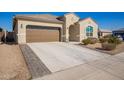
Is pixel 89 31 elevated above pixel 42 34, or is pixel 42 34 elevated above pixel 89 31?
pixel 89 31

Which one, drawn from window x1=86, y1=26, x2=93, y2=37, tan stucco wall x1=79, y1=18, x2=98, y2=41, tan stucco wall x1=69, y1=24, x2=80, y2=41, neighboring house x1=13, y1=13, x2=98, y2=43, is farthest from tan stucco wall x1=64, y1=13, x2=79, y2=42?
window x1=86, y1=26, x2=93, y2=37

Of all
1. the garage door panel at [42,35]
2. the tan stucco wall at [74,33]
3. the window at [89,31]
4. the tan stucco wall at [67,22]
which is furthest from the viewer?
the window at [89,31]

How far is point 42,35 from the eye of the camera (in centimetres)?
1812

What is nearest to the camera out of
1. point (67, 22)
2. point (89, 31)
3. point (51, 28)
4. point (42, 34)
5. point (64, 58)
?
point (64, 58)

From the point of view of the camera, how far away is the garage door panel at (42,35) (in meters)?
16.9

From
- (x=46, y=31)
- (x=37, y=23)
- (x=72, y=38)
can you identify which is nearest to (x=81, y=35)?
(x=72, y=38)

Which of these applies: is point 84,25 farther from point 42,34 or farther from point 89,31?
point 42,34

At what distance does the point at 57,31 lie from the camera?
65.8 feet

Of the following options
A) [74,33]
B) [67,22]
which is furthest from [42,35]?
[74,33]

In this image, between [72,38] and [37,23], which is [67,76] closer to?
[37,23]

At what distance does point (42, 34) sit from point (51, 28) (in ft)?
6.36

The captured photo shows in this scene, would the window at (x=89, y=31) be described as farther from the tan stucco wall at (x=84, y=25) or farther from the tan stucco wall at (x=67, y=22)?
the tan stucco wall at (x=67, y=22)

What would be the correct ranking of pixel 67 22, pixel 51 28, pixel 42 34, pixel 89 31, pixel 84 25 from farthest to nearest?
pixel 89 31 → pixel 84 25 → pixel 67 22 → pixel 51 28 → pixel 42 34

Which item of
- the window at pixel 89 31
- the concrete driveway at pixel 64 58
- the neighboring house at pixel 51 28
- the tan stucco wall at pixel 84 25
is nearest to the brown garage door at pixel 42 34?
the neighboring house at pixel 51 28
